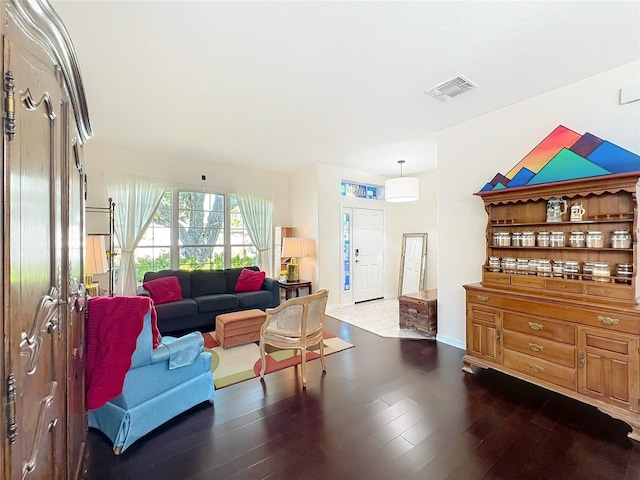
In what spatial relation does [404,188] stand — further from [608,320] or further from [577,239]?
[608,320]

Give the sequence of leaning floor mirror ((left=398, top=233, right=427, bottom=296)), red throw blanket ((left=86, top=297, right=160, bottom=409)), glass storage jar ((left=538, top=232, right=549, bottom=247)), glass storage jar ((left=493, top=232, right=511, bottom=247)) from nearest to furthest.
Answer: red throw blanket ((left=86, top=297, right=160, bottom=409)), glass storage jar ((left=538, top=232, right=549, bottom=247)), glass storage jar ((left=493, top=232, right=511, bottom=247)), leaning floor mirror ((left=398, top=233, right=427, bottom=296))

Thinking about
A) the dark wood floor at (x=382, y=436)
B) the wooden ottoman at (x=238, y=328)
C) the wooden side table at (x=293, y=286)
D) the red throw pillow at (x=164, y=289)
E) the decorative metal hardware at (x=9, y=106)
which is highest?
the decorative metal hardware at (x=9, y=106)

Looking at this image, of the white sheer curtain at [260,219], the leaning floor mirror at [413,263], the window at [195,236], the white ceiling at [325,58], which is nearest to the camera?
the white ceiling at [325,58]

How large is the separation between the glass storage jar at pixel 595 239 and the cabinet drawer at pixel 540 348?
0.85 metres

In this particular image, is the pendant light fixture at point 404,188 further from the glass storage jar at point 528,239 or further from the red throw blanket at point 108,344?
the red throw blanket at point 108,344

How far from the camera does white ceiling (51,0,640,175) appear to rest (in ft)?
5.96

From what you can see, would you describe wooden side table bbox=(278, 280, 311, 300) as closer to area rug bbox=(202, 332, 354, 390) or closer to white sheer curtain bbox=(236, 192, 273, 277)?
white sheer curtain bbox=(236, 192, 273, 277)

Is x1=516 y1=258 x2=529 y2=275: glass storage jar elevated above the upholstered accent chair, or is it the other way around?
x1=516 y1=258 x2=529 y2=275: glass storage jar

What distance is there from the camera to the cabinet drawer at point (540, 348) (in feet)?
7.39

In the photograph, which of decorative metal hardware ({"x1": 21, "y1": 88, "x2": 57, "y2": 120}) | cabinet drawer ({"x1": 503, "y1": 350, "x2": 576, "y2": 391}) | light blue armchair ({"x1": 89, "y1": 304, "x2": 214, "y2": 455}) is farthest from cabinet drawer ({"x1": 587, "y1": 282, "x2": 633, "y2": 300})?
decorative metal hardware ({"x1": 21, "y1": 88, "x2": 57, "y2": 120})

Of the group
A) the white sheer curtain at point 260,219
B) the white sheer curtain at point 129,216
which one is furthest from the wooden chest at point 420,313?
the white sheer curtain at point 129,216

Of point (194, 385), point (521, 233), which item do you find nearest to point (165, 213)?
point (194, 385)

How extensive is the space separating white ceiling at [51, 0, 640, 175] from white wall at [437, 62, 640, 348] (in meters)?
0.14

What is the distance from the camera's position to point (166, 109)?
3.09m
